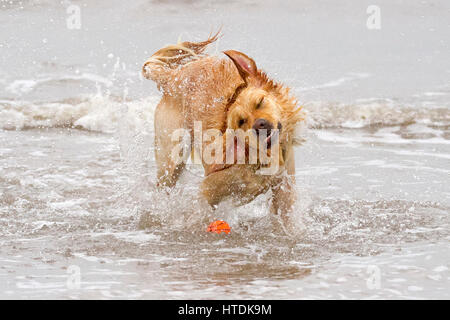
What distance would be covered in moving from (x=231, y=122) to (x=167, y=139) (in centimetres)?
109

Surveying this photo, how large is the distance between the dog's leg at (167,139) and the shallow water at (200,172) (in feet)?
0.49

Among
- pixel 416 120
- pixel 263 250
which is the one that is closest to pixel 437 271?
pixel 263 250

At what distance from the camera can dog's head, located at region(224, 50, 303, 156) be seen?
4.56m

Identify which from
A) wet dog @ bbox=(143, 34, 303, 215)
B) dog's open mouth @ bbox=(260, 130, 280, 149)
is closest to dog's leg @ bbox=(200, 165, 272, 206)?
wet dog @ bbox=(143, 34, 303, 215)

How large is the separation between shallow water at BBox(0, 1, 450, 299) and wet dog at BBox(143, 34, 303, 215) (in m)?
0.25

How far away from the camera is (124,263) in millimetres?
4539

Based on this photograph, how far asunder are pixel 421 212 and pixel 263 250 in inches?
65.4

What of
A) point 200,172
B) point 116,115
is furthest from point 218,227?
point 116,115

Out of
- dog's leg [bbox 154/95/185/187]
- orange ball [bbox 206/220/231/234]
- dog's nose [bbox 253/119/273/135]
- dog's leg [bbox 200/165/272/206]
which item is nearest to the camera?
dog's nose [bbox 253/119/273/135]

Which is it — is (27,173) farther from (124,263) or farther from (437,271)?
(437,271)

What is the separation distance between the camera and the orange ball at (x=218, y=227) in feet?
17.1

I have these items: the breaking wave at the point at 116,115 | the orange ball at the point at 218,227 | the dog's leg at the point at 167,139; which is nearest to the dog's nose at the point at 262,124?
the orange ball at the point at 218,227

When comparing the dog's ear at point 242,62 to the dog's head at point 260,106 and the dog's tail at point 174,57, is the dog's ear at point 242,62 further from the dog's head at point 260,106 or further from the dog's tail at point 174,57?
the dog's tail at point 174,57

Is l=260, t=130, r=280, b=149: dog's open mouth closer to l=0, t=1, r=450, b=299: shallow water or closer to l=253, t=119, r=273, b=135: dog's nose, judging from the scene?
l=253, t=119, r=273, b=135: dog's nose
